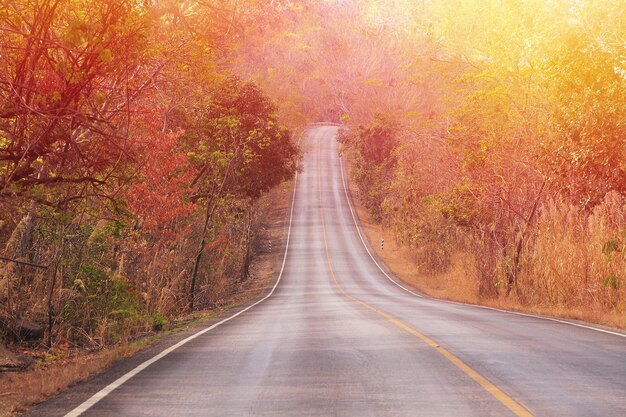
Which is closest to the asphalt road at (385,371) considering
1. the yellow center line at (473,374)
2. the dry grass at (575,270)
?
the yellow center line at (473,374)

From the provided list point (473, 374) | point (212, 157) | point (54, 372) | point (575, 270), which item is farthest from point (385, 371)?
point (212, 157)

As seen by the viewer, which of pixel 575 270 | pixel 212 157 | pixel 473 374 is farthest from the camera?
pixel 212 157

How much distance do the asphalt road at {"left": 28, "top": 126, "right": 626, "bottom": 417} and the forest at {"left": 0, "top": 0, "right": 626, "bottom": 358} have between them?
8.59 ft

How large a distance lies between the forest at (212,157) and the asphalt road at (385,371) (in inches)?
103

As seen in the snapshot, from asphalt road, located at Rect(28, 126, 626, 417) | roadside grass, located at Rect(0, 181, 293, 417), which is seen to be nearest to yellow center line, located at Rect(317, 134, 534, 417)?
asphalt road, located at Rect(28, 126, 626, 417)

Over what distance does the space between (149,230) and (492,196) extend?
1454 centimetres

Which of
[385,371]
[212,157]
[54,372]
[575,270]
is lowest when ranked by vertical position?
[54,372]

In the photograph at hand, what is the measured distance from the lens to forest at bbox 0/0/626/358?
9203 mm

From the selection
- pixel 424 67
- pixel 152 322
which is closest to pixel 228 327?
pixel 152 322

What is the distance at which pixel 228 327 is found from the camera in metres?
17.1

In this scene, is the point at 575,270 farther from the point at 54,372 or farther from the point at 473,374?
the point at 54,372

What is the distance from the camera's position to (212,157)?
3347cm

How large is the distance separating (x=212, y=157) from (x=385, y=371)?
24.9 metres

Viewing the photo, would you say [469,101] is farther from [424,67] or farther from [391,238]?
[391,238]
